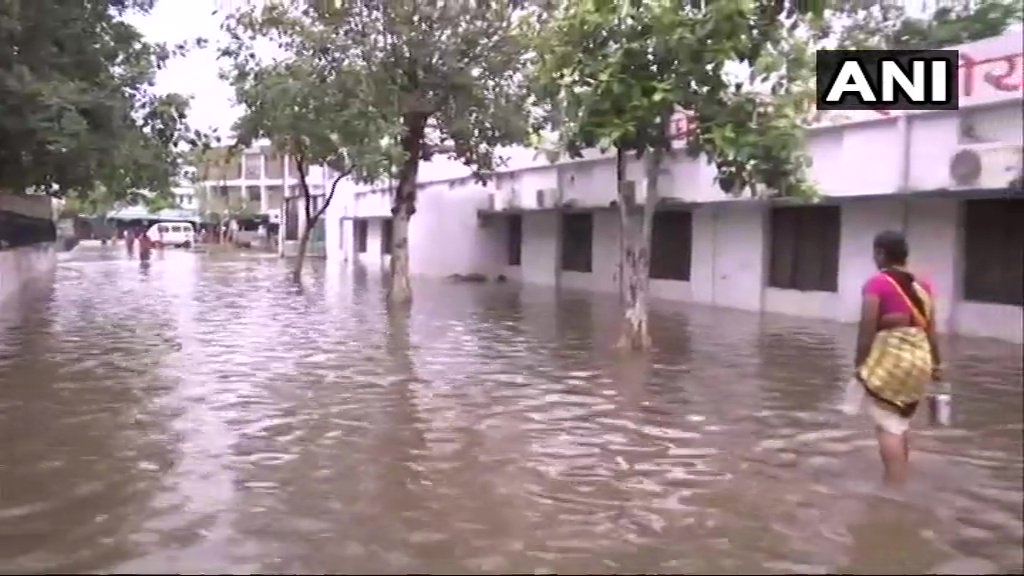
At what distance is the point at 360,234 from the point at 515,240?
1435cm

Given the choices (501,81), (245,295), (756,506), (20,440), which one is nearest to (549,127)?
(501,81)

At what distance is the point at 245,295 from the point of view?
864 inches

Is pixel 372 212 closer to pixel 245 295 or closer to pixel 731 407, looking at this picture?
pixel 245 295

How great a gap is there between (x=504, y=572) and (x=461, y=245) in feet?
82.9

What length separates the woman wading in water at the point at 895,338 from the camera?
17.4 ft

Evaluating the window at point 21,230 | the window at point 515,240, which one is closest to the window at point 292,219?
the window at point 21,230

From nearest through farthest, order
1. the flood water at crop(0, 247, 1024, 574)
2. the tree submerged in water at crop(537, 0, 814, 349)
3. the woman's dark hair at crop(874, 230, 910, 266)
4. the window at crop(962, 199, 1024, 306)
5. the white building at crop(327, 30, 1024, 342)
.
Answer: the flood water at crop(0, 247, 1024, 574)
the woman's dark hair at crop(874, 230, 910, 266)
the white building at crop(327, 30, 1024, 342)
the window at crop(962, 199, 1024, 306)
the tree submerged in water at crop(537, 0, 814, 349)

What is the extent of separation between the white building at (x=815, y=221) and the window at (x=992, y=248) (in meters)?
0.02

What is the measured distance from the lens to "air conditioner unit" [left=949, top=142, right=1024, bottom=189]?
21.9ft

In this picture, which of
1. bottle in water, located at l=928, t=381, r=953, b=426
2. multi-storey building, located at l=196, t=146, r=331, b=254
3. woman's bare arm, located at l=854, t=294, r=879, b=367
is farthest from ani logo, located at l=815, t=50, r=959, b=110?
multi-storey building, located at l=196, t=146, r=331, b=254

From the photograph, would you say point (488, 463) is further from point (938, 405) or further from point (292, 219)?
point (292, 219)

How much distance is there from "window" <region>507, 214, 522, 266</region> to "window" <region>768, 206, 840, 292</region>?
1093 centimetres

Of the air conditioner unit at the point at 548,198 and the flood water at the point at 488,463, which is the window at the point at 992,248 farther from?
the air conditioner unit at the point at 548,198

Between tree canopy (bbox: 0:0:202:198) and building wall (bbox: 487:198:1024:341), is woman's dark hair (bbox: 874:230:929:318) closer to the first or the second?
building wall (bbox: 487:198:1024:341)
